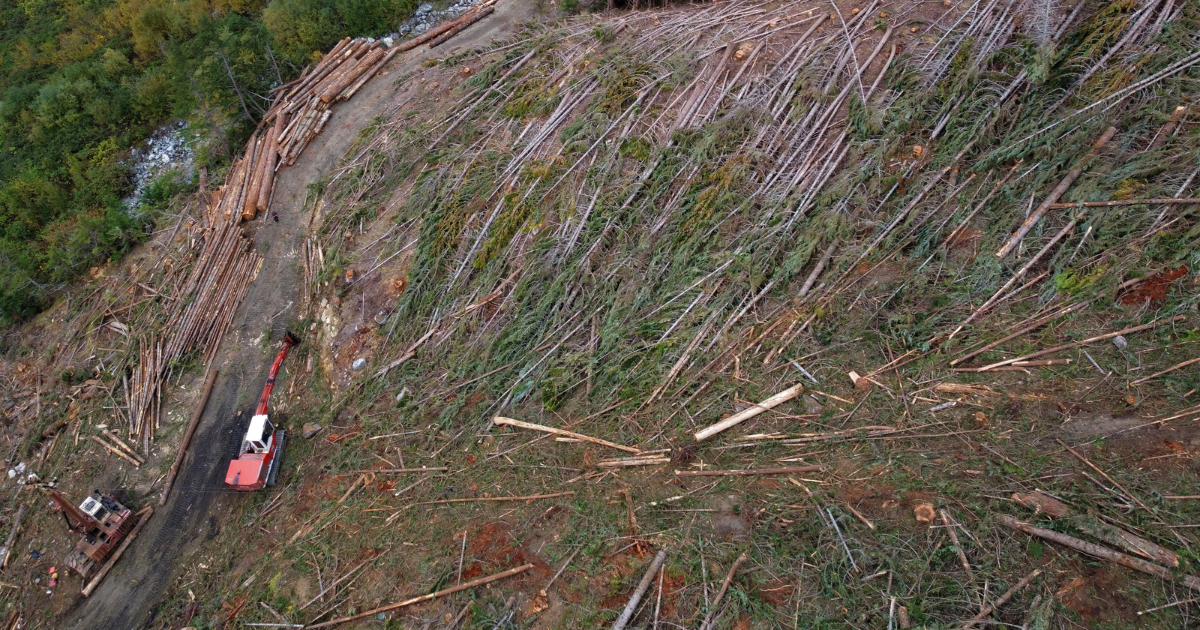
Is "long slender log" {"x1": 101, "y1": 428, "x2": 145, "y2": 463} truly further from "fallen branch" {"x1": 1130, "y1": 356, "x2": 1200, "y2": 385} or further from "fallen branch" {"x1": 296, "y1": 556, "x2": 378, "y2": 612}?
"fallen branch" {"x1": 1130, "y1": 356, "x2": 1200, "y2": 385}

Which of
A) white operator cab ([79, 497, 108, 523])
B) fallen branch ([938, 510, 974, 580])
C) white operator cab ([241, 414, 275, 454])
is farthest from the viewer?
white operator cab ([241, 414, 275, 454])

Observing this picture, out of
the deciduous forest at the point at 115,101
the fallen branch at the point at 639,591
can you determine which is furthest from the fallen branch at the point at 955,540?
the deciduous forest at the point at 115,101

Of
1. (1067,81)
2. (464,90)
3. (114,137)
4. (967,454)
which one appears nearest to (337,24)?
(464,90)

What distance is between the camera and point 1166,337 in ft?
32.0

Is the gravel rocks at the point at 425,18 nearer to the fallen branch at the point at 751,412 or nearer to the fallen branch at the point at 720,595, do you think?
the fallen branch at the point at 751,412

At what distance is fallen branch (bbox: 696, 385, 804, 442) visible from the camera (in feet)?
37.8

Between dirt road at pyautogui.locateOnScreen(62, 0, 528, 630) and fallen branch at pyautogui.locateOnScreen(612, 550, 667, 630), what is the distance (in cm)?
1081

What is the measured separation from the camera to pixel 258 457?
1420cm

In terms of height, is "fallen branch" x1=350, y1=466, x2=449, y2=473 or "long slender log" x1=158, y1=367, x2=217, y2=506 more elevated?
"long slender log" x1=158, y1=367, x2=217, y2=506

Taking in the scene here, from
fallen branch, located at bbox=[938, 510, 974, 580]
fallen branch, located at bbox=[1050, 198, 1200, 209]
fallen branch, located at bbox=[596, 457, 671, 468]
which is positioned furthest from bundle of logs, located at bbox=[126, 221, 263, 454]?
fallen branch, located at bbox=[1050, 198, 1200, 209]

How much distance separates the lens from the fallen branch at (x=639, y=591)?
366 inches

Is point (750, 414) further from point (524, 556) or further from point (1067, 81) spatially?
point (1067, 81)

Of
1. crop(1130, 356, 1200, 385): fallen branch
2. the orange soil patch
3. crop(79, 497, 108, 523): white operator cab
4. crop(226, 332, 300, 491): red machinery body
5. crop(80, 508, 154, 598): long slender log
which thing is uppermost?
crop(79, 497, 108, 523): white operator cab

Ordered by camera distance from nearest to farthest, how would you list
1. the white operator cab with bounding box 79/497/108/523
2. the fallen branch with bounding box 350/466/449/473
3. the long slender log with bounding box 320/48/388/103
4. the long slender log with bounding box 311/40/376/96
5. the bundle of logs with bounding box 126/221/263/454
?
the fallen branch with bounding box 350/466/449/473
the white operator cab with bounding box 79/497/108/523
the bundle of logs with bounding box 126/221/263/454
the long slender log with bounding box 320/48/388/103
the long slender log with bounding box 311/40/376/96
